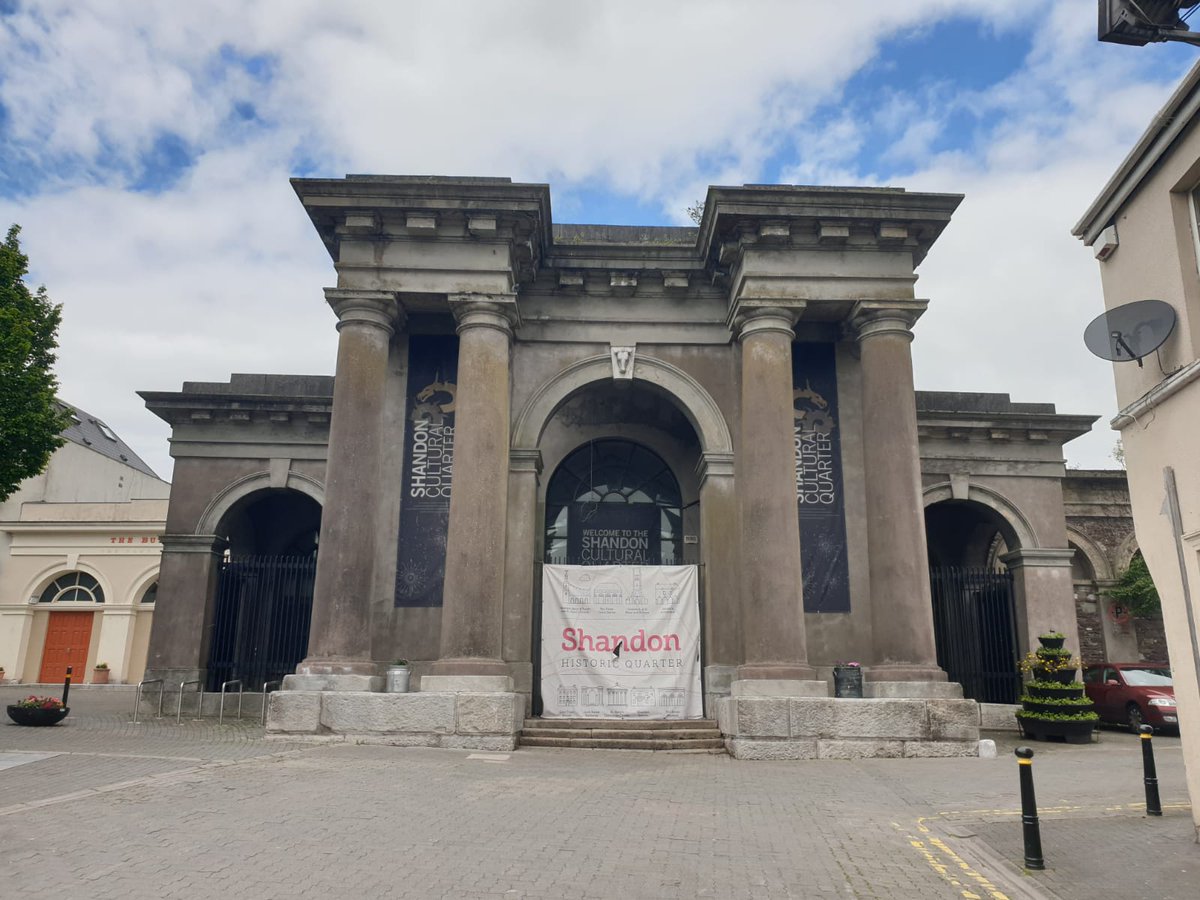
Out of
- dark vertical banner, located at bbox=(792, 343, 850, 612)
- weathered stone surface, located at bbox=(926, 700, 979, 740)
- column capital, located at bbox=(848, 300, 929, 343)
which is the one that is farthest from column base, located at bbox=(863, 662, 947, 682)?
column capital, located at bbox=(848, 300, 929, 343)

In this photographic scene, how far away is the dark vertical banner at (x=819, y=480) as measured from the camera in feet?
49.9

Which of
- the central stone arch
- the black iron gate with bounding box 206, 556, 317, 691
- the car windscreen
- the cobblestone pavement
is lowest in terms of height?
the cobblestone pavement

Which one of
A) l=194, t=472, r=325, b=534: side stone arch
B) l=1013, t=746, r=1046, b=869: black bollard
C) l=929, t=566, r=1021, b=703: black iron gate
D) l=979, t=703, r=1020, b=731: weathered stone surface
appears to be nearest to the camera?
l=1013, t=746, r=1046, b=869: black bollard

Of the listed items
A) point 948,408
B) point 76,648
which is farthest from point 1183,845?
point 76,648

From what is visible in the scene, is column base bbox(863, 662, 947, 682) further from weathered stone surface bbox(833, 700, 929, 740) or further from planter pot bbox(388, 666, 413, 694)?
planter pot bbox(388, 666, 413, 694)

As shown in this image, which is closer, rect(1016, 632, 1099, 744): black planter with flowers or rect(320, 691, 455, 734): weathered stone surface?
rect(320, 691, 455, 734): weathered stone surface

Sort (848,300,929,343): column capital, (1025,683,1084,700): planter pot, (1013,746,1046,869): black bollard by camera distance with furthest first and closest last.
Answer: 1. (1025,683,1084,700): planter pot
2. (848,300,929,343): column capital
3. (1013,746,1046,869): black bollard

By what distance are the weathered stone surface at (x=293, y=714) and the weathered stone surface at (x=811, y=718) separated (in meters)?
6.57

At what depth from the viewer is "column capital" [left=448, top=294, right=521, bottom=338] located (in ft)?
48.2

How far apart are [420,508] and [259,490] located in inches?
250

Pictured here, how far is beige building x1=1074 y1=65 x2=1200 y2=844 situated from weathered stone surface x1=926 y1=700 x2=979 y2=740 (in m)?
5.69

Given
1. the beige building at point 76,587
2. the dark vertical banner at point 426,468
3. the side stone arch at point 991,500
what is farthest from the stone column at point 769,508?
the beige building at point 76,587

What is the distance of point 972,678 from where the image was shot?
1881 cm

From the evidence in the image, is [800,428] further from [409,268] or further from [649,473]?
[409,268]
